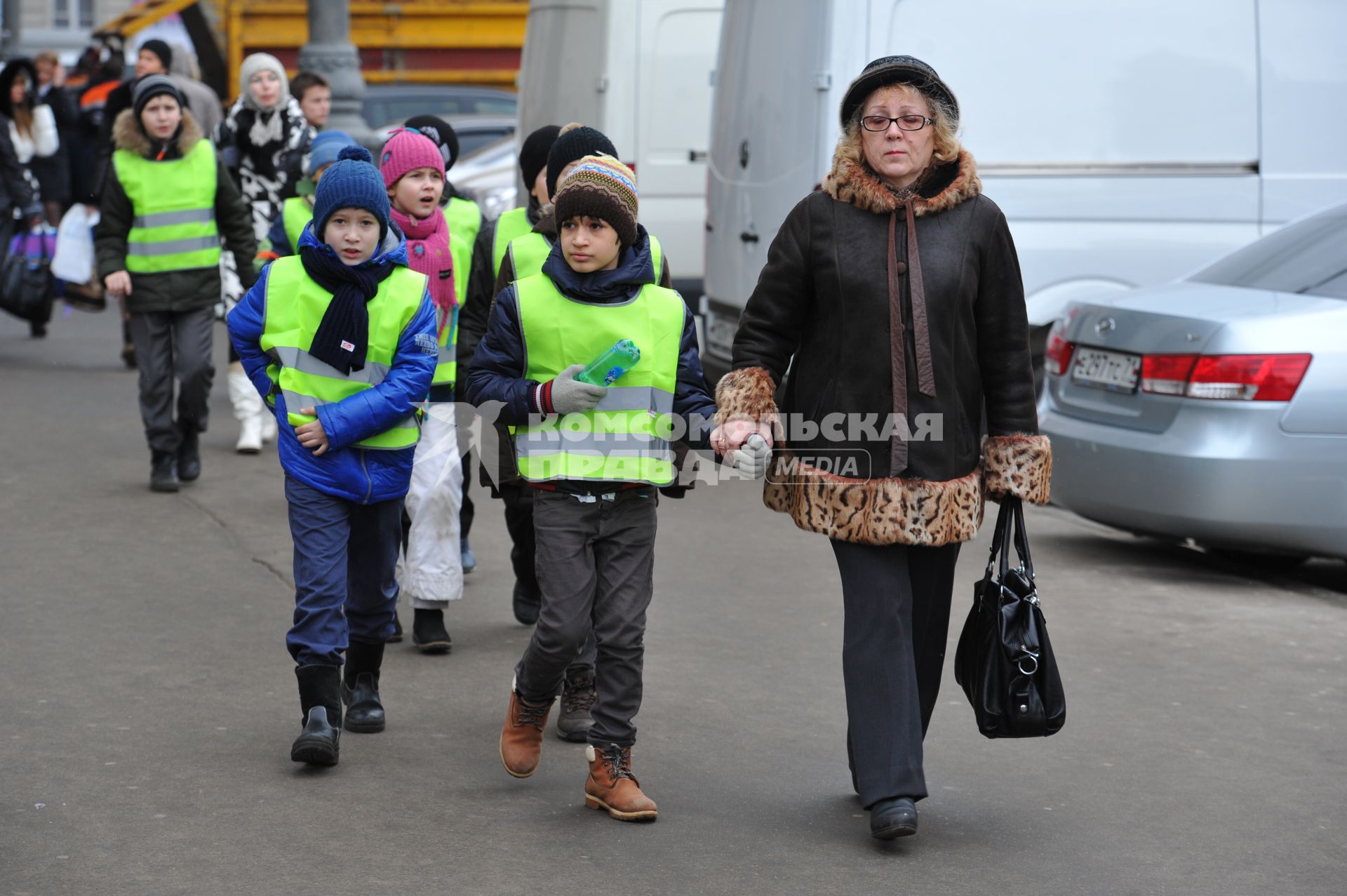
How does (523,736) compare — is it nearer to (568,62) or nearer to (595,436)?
(595,436)

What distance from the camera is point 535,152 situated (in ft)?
19.7

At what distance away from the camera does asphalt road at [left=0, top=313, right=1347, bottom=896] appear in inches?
166

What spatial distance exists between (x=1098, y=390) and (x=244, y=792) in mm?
4211

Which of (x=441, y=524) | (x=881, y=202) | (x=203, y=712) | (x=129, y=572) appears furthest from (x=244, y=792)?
(x=129, y=572)

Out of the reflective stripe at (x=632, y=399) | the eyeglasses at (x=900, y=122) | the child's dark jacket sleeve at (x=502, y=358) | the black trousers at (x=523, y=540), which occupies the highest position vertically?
the eyeglasses at (x=900, y=122)

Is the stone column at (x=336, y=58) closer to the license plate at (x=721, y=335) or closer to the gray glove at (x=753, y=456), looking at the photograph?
the license plate at (x=721, y=335)

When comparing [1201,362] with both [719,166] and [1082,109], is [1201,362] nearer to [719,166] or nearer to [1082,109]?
[1082,109]

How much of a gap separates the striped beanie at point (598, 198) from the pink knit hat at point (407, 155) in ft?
4.36

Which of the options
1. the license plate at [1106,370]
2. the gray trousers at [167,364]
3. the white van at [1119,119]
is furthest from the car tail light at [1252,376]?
the gray trousers at [167,364]

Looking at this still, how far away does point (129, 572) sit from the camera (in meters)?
7.11

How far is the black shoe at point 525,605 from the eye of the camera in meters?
6.38

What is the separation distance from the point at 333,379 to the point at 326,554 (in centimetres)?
46

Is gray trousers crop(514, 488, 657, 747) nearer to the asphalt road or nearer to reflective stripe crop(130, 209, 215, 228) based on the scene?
the asphalt road

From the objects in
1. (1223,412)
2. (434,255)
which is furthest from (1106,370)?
(434,255)
